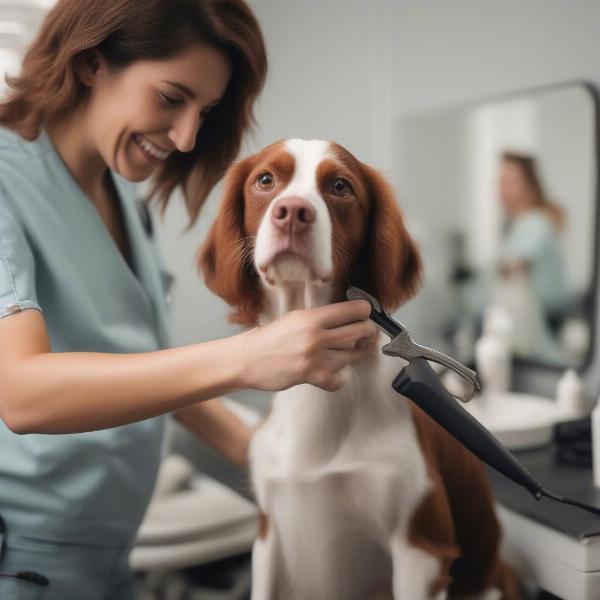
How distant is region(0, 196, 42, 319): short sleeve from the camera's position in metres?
0.57

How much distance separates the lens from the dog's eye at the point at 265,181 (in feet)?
1.72

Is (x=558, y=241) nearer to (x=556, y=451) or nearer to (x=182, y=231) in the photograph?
(x=556, y=451)

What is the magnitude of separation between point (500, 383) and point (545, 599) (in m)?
0.44

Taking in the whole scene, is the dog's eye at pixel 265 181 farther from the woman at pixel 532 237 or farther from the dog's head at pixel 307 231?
the woman at pixel 532 237

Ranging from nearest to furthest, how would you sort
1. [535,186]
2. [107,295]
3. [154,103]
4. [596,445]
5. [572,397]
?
1. [154,103]
2. [107,295]
3. [596,445]
4. [572,397]
5. [535,186]

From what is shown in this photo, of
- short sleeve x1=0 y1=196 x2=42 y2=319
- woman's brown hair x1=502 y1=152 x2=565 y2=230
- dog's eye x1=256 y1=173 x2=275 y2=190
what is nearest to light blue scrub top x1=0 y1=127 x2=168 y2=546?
short sleeve x1=0 y1=196 x2=42 y2=319

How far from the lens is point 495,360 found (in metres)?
1.18

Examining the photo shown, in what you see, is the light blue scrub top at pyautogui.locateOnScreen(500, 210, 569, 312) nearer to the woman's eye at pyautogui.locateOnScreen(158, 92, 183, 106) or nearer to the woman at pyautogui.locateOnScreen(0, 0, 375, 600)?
the woman at pyautogui.locateOnScreen(0, 0, 375, 600)

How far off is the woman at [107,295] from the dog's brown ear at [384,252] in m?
0.04

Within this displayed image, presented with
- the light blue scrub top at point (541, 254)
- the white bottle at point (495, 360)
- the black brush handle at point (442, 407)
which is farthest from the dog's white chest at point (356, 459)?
the light blue scrub top at point (541, 254)

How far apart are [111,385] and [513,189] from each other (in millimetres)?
1006

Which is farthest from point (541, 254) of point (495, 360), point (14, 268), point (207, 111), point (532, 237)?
point (14, 268)

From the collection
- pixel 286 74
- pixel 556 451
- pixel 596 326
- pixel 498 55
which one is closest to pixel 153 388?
pixel 286 74

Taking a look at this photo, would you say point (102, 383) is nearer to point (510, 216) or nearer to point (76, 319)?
point (76, 319)
